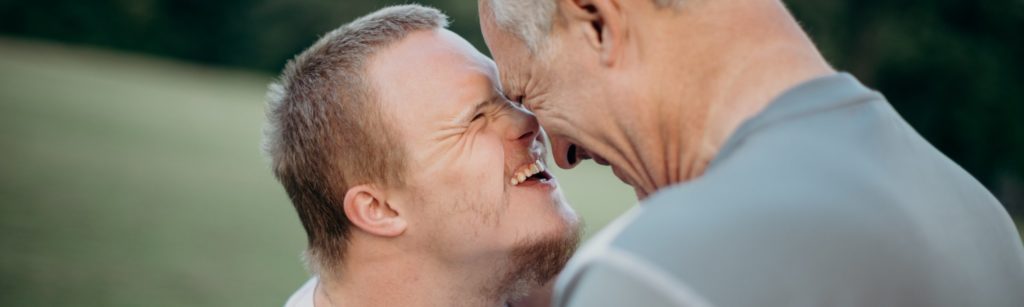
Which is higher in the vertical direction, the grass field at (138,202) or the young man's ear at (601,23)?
the young man's ear at (601,23)

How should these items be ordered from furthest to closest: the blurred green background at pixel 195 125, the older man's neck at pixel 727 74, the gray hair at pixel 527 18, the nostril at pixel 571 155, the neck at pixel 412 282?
the blurred green background at pixel 195 125
the neck at pixel 412 282
the nostril at pixel 571 155
the gray hair at pixel 527 18
the older man's neck at pixel 727 74

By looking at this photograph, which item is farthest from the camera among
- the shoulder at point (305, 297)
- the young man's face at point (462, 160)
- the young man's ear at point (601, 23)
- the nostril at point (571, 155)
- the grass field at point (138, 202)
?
the grass field at point (138, 202)

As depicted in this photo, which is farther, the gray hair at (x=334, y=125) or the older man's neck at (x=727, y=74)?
the gray hair at (x=334, y=125)

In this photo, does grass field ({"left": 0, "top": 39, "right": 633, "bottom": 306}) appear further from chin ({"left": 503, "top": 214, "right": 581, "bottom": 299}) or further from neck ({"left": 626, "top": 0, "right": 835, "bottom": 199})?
neck ({"left": 626, "top": 0, "right": 835, "bottom": 199})

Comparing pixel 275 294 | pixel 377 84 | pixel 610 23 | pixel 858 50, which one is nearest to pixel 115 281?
pixel 275 294

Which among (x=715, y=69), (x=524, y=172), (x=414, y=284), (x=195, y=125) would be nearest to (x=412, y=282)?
(x=414, y=284)

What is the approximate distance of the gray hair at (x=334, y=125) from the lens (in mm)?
3254

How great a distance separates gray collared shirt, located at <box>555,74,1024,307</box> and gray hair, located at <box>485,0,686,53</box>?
553mm

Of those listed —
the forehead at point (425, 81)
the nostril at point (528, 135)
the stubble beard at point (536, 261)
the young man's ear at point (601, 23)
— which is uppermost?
the young man's ear at point (601, 23)

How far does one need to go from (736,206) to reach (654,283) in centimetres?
19

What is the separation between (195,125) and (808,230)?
19.5m

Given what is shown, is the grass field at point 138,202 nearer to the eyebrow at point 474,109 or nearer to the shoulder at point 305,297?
the shoulder at point 305,297

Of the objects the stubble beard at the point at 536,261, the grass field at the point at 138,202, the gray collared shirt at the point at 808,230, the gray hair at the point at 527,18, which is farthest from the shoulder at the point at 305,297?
the grass field at the point at 138,202

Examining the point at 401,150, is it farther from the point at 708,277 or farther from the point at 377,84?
the point at 708,277
